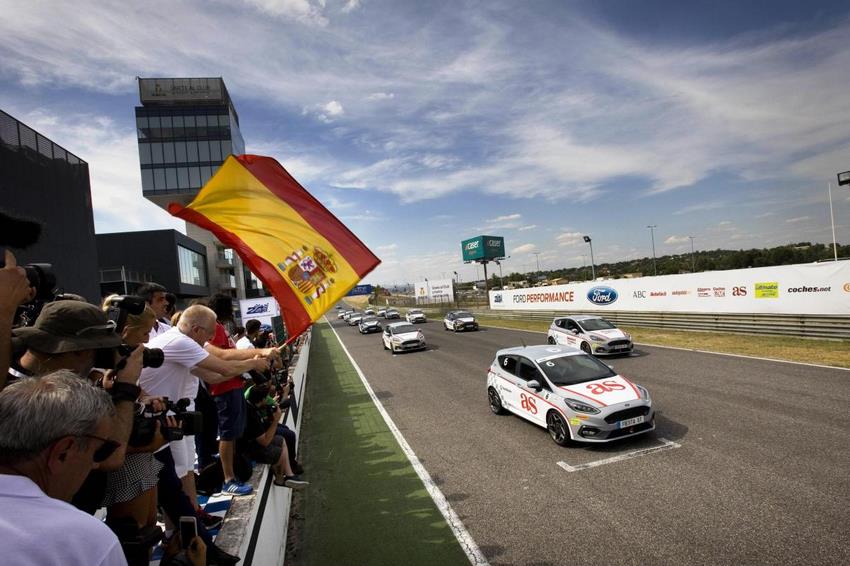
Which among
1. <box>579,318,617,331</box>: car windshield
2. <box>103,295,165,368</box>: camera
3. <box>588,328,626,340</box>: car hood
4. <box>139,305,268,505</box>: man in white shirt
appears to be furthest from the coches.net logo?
<box>103,295,165,368</box>: camera

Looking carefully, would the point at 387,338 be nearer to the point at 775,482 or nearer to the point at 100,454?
the point at 775,482

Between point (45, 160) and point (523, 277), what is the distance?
5929 inches

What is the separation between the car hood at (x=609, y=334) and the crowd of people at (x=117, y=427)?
40.2 ft

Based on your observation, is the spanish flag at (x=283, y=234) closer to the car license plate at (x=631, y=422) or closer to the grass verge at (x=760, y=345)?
the car license plate at (x=631, y=422)

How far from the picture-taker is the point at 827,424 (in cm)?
719

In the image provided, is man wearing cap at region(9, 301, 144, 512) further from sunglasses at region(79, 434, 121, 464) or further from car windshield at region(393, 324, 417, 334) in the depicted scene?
car windshield at region(393, 324, 417, 334)

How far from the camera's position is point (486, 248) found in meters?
77.2

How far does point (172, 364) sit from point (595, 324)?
15.2 m

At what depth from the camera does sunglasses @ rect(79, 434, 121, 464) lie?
161 centimetres

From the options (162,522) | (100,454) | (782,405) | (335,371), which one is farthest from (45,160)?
(782,405)

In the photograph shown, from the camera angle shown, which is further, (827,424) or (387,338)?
(387,338)

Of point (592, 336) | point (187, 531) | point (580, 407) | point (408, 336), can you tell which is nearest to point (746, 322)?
point (592, 336)

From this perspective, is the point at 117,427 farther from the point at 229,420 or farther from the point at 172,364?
the point at 229,420

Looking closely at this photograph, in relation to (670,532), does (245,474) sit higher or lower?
higher
